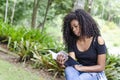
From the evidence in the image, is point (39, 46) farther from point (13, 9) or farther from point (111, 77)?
point (13, 9)

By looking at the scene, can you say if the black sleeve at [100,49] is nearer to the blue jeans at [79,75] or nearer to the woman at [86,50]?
the woman at [86,50]

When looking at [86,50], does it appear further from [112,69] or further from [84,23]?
[112,69]

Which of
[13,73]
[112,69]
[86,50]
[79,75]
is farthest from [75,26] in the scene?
Answer: [112,69]

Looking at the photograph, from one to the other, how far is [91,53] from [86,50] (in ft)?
0.32

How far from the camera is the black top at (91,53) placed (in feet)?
13.7

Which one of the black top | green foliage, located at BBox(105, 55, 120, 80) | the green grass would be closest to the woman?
the black top

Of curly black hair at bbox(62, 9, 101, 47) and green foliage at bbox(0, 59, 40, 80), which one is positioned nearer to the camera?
curly black hair at bbox(62, 9, 101, 47)

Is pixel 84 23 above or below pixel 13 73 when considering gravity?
above

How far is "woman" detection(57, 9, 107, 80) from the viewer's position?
13.7 ft

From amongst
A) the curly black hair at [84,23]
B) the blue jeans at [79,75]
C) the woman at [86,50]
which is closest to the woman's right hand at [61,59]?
the woman at [86,50]

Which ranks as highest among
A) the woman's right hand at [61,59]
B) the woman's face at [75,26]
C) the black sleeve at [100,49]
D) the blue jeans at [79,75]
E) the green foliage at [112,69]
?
the woman's face at [75,26]

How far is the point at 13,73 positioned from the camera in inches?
232

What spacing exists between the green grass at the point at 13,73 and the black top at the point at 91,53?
1.66 meters

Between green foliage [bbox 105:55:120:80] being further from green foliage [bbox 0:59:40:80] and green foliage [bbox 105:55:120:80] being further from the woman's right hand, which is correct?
the woman's right hand
